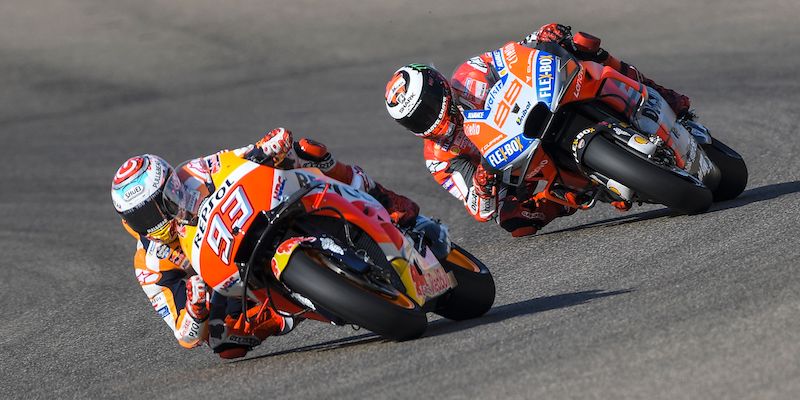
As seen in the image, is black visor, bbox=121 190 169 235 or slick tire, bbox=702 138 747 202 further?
slick tire, bbox=702 138 747 202

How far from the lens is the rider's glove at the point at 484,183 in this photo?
9945 mm

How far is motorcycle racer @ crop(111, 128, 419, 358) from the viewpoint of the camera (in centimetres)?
754

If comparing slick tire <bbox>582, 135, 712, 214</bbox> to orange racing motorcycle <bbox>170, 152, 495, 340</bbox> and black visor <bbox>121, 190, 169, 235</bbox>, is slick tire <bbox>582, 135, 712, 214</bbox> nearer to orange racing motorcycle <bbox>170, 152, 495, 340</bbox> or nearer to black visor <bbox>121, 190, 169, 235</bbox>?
orange racing motorcycle <bbox>170, 152, 495, 340</bbox>

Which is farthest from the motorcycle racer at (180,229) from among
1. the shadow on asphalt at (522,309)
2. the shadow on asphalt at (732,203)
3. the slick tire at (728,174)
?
the slick tire at (728,174)

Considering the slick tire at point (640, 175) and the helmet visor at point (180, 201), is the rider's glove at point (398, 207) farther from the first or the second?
the slick tire at point (640, 175)

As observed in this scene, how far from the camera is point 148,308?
35.9 ft

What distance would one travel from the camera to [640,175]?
8.66 m

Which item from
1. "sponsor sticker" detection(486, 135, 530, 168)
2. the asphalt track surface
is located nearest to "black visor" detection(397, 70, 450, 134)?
"sponsor sticker" detection(486, 135, 530, 168)

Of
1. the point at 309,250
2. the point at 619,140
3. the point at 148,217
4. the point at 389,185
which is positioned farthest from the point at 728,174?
the point at 389,185

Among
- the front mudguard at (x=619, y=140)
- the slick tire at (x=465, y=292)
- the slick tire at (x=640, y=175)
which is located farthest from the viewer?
the front mudguard at (x=619, y=140)

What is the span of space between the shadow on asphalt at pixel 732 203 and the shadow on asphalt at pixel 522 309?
196 cm

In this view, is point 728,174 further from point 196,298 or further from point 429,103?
point 196,298

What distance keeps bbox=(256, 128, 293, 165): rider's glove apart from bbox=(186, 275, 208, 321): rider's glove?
0.80 m

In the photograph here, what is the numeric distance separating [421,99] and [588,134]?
1.29m
